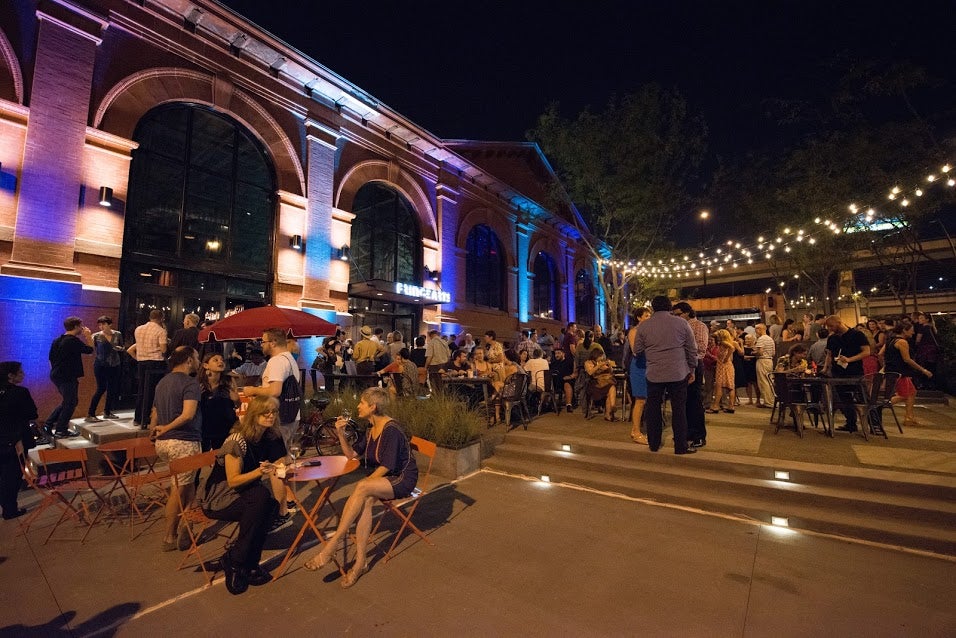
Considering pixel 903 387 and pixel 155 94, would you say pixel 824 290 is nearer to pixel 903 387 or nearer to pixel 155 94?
pixel 903 387

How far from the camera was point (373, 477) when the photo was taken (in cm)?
359

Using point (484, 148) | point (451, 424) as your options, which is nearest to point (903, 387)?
point (451, 424)

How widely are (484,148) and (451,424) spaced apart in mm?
16604

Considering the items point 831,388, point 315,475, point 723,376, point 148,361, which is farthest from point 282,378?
point 723,376

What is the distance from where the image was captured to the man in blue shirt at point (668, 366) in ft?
17.3

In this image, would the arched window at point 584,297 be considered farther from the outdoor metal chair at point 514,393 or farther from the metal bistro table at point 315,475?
the metal bistro table at point 315,475

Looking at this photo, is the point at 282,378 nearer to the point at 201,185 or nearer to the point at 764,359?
the point at 201,185

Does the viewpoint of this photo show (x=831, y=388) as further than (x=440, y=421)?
Yes

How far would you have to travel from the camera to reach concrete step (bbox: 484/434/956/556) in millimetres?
3816

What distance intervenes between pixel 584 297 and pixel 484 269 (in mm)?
10180

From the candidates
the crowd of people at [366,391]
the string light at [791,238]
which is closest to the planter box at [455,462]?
the crowd of people at [366,391]

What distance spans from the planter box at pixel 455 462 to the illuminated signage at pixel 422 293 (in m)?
7.58

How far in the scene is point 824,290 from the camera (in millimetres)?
17469

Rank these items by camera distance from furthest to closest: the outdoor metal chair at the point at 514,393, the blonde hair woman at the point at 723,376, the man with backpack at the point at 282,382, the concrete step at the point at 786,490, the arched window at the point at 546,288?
1. the arched window at the point at 546,288
2. the blonde hair woman at the point at 723,376
3. the outdoor metal chair at the point at 514,393
4. the man with backpack at the point at 282,382
5. the concrete step at the point at 786,490
